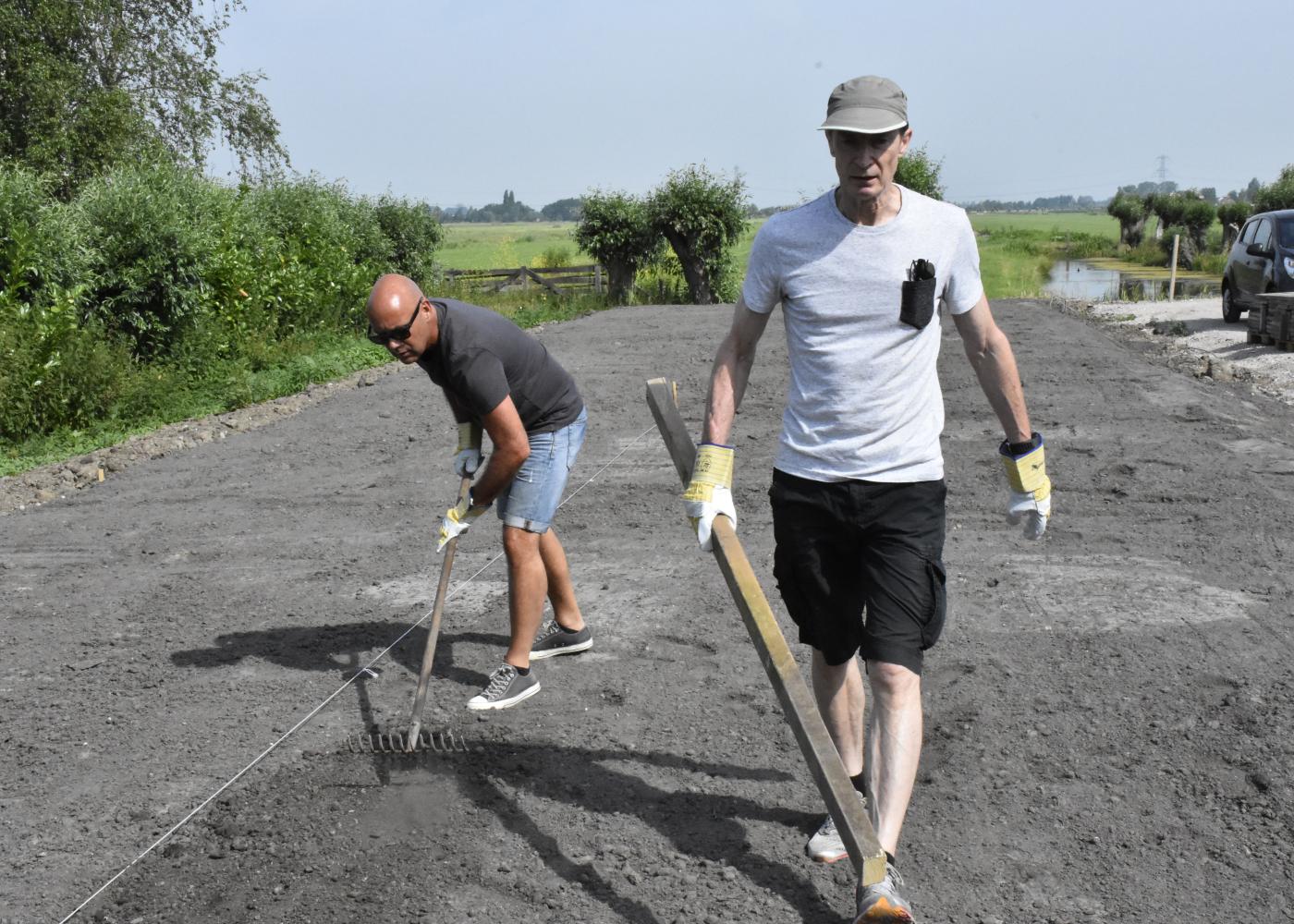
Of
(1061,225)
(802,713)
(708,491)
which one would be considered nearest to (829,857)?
(802,713)

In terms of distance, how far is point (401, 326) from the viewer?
423 cm

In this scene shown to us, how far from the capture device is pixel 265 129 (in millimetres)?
30203

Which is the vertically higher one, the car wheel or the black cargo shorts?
the black cargo shorts

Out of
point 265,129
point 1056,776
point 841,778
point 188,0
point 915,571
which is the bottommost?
point 1056,776

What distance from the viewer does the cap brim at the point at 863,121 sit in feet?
9.53

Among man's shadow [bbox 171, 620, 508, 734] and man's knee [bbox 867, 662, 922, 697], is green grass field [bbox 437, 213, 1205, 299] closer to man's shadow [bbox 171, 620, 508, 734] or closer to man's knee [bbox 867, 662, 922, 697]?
man's shadow [bbox 171, 620, 508, 734]

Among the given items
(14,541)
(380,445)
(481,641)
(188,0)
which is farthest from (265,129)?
(481,641)

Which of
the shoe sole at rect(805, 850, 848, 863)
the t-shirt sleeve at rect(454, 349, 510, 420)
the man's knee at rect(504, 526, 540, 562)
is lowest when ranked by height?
the shoe sole at rect(805, 850, 848, 863)

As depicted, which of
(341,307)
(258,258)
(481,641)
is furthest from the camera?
(341,307)

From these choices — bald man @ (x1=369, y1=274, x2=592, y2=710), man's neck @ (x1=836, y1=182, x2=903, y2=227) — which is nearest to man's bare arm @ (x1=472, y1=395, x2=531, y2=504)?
bald man @ (x1=369, y1=274, x2=592, y2=710)

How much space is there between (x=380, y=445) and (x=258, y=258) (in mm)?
7324

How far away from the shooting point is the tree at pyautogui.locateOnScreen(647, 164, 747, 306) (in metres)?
30.4

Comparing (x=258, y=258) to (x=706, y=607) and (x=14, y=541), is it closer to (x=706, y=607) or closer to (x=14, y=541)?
(x=14, y=541)

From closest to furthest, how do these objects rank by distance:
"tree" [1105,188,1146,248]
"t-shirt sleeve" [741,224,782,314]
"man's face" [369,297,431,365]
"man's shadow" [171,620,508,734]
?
"t-shirt sleeve" [741,224,782,314]
"man's face" [369,297,431,365]
"man's shadow" [171,620,508,734]
"tree" [1105,188,1146,248]
